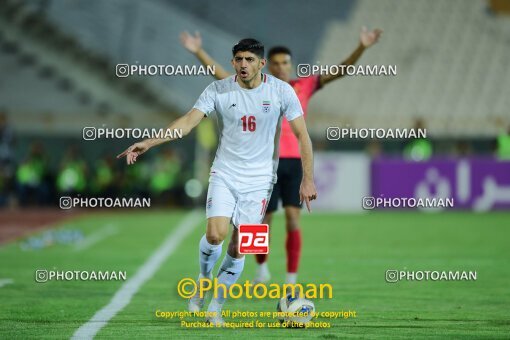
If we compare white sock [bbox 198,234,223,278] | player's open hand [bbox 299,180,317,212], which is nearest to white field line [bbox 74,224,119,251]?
white sock [bbox 198,234,223,278]

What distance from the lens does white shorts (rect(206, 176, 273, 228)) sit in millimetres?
7507

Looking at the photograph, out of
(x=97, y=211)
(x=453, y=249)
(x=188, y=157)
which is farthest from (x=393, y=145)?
(x=453, y=249)

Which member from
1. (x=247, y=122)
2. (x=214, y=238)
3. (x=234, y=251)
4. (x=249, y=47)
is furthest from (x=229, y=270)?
(x=249, y=47)

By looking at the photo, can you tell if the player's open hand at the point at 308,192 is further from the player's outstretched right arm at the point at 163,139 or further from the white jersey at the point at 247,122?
the player's outstretched right arm at the point at 163,139

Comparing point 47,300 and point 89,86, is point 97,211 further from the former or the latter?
point 47,300

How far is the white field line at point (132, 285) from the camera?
23.7ft

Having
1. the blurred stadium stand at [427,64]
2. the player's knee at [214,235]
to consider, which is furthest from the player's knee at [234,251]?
the blurred stadium stand at [427,64]

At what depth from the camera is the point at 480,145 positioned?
28031 millimetres

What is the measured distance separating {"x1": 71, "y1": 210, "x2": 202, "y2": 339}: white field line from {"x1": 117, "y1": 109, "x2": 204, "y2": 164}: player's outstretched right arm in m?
1.13

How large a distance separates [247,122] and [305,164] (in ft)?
1.73

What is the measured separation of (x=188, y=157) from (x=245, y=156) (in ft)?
68.6

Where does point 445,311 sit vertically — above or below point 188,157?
below

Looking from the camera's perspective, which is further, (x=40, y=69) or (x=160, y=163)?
(x=40, y=69)

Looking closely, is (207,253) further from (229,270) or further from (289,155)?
(289,155)
